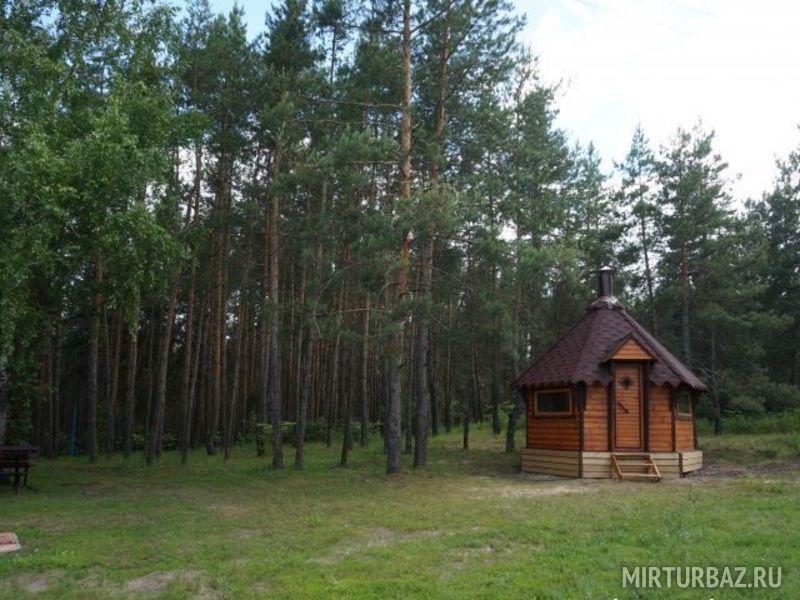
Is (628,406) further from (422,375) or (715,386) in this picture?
(715,386)

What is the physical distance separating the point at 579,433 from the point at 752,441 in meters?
11.0

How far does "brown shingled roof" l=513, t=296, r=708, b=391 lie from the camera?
1597 centimetres

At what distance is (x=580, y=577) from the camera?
593cm

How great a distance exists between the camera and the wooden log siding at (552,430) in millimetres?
15945

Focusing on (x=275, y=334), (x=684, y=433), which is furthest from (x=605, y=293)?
(x=275, y=334)

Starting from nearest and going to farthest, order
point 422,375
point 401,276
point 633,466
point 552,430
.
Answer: point 401,276 → point 633,466 → point 422,375 → point 552,430

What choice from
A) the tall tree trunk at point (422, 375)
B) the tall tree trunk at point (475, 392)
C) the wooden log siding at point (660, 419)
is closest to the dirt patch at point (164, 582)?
the tall tree trunk at point (422, 375)

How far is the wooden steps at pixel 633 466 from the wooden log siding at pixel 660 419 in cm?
48

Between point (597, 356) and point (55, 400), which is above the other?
point (597, 356)

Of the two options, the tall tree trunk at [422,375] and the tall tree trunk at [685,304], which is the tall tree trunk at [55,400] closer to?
the tall tree trunk at [422,375]

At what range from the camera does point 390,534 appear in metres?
8.44

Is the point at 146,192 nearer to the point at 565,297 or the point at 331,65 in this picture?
the point at 331,65

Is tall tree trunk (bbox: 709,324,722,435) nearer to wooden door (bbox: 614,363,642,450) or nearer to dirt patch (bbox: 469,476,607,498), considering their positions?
wooden door (bbox: 614,363,642,450)
